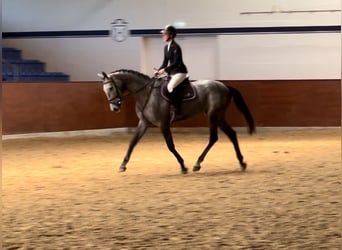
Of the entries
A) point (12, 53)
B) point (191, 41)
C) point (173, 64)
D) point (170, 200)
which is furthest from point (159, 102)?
point (12, 53)

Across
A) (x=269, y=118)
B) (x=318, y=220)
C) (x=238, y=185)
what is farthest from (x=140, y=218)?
(x=269, y=118)

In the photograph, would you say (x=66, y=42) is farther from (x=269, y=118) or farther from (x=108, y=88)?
(x=108, y=88)

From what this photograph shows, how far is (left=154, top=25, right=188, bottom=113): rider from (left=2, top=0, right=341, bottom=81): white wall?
277 inches

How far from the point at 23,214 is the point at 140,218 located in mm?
882

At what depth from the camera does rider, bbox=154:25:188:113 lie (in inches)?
287

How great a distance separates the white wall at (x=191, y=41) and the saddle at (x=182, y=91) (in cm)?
690

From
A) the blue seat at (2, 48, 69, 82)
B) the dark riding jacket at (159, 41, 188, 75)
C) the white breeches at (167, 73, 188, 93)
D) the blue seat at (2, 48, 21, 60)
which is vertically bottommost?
the blue seat at (2, 48, 69, 82)

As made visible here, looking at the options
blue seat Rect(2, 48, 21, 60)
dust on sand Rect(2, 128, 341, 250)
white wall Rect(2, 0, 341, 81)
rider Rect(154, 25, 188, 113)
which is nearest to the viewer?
dust on sand Rect(2, 128, 341, 250)

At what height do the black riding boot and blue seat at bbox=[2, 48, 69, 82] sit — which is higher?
the black riding boot

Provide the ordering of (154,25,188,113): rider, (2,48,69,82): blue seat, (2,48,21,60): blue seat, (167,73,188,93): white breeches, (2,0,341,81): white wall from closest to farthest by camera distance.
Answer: (154,25,188,113): rider → (167,73,188,93): white breeches → (2,0,341,81): white wall → (2,48,69,82): blue seat → (2,48,21,60): blue seat

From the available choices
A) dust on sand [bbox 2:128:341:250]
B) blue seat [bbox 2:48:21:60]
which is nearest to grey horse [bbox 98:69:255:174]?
dust on sand [bbox 2:128:341:250]

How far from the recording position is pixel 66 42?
586 inches

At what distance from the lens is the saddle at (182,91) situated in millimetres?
7488

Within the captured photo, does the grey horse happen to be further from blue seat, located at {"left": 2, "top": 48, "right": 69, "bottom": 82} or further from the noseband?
blue seat, located at {"left": 2, "top": 48, "right": 69, "bottom": 82}
